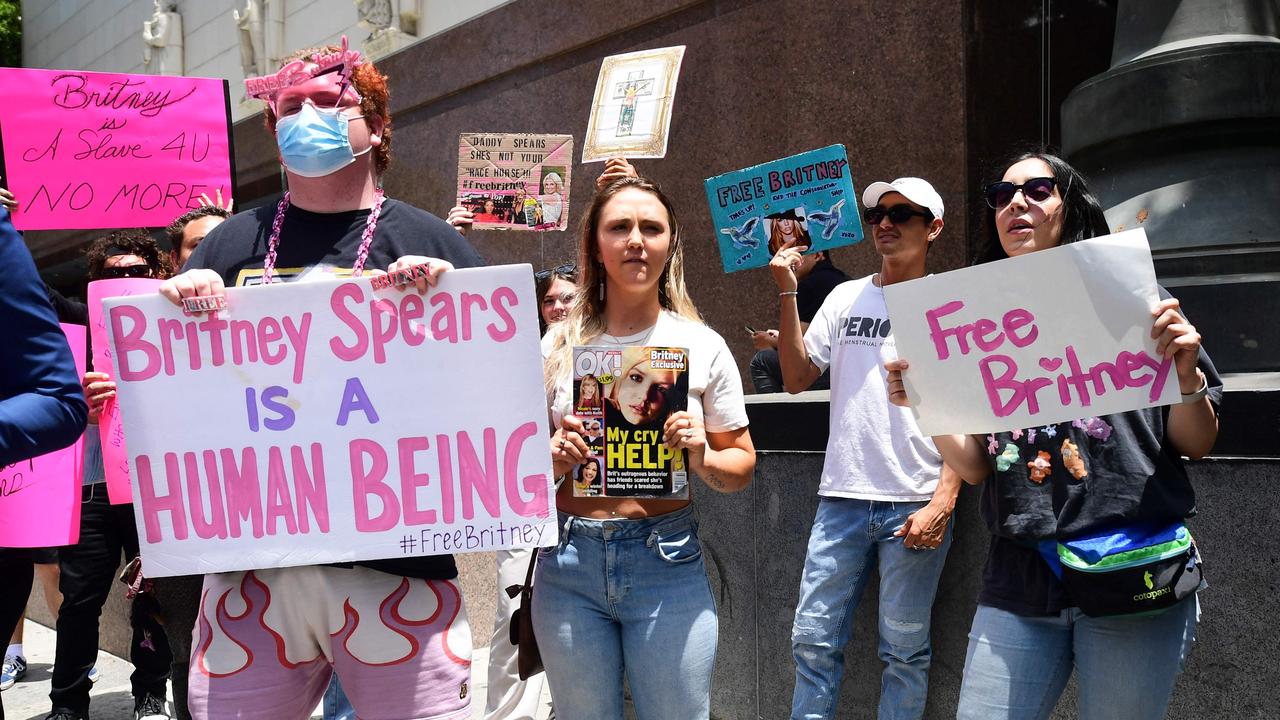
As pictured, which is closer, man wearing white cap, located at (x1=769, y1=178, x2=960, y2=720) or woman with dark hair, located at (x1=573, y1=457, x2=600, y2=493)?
woman with dark hair, located at (x1=573, y1=457, x2=600, y2=493)

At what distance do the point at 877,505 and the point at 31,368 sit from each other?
2.58 metres

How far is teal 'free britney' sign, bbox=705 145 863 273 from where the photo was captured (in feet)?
13.9

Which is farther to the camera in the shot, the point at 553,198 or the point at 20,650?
the point at 20,650

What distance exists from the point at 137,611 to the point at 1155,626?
12.4 ft

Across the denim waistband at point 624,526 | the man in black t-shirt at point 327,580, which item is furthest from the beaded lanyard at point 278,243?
the denim waistband at point 624,526

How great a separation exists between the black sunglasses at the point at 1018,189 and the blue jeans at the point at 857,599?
1.22 metres

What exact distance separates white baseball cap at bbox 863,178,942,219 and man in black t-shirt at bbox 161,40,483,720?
1855mm

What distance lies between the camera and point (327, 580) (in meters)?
2.34

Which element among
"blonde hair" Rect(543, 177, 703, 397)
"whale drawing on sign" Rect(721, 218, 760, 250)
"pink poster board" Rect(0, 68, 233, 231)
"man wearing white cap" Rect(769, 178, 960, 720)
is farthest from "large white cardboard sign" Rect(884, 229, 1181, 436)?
"pink poster board" Rect(0, 68, 233, 231)

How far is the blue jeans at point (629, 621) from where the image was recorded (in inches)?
102

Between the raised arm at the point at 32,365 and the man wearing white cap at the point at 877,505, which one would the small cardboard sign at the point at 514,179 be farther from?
the raised arm at the point at 32,365

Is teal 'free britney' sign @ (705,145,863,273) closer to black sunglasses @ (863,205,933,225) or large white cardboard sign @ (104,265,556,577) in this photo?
black sunglasses @ (863,205,933,225)

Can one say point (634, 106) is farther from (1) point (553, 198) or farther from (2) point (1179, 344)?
(2) point (1179, 344)

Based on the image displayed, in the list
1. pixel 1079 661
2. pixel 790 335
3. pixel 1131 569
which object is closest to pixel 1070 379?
pixel 1131 569
